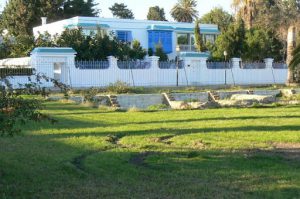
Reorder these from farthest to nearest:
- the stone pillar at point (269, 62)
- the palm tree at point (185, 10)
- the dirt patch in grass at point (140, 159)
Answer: the palm tree at point (185, 10) → the stone pillar at point (269, 62) → the dirt patch in grass at point (140, 159)

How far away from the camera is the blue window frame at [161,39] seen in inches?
2183

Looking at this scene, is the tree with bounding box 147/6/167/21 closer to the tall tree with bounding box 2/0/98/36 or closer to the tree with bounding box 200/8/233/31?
the tree with bounding box 200/8/233/31

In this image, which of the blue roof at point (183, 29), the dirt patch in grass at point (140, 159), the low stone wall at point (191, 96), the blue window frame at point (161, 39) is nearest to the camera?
the dirt patch in grass at point (140, 159)

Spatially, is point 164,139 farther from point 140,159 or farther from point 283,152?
point 283,152

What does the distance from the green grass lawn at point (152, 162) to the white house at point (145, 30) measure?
35.9m

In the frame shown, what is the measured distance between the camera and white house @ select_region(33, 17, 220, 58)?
50469mm

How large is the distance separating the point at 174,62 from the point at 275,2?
45869mm

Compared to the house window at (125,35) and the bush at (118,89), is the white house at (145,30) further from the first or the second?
the bush at (118,89)

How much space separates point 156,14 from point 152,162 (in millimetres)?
90250

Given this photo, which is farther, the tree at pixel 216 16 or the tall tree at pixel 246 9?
the tree at pixel 216 16

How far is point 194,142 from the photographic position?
11680 millimetres

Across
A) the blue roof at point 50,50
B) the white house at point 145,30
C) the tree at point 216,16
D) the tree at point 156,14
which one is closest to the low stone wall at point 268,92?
the blue roof at point 50,50

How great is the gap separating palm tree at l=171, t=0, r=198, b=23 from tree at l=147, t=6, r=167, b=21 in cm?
476

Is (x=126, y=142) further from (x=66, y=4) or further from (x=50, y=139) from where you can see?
(x=66, y=4)
